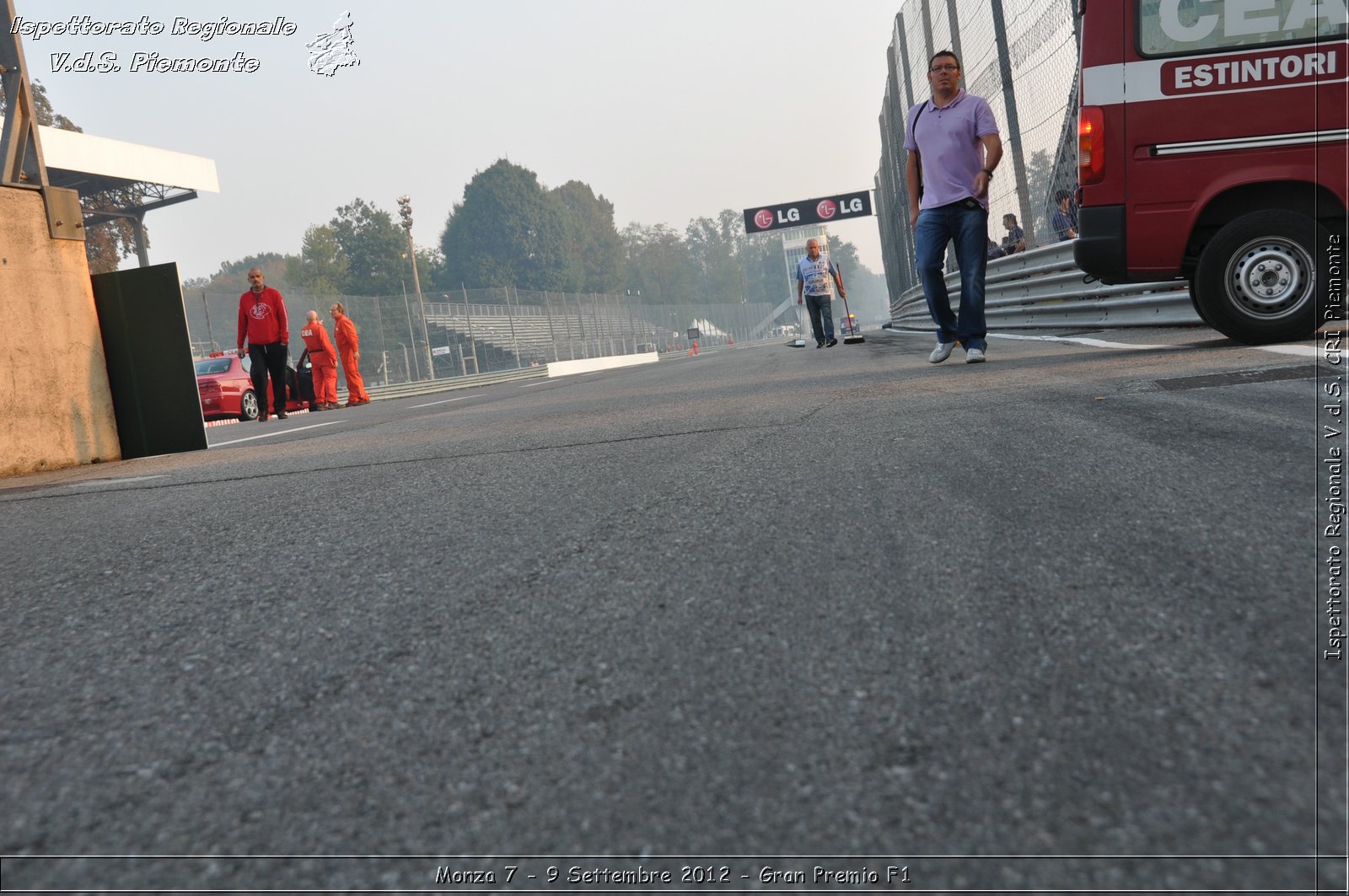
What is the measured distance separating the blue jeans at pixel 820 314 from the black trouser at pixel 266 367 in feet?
26.0

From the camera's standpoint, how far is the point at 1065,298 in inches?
385

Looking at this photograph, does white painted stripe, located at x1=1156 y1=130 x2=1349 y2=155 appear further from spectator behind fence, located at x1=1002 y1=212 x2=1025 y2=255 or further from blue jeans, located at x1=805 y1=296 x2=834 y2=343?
blue jeans, located at x1=805 y1=296 x2=834 y2=343

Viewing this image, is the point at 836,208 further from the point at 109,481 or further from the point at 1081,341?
the point at 109,481

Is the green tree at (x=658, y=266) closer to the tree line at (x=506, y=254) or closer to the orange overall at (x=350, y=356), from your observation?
the tree line at (x=506, y=254)

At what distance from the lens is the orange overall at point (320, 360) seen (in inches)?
668

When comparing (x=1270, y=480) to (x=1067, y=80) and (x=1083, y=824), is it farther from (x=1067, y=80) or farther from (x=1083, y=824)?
(x=1067, y=80)

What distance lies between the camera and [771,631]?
1614 mm

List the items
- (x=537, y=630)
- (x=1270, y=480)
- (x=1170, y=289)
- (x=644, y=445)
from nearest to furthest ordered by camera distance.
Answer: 1. (x=537, y=630)
2. (x=1270, y=480)
3. (x=644, y=445)
4. (x=1170, y=289)

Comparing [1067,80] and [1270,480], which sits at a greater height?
[1067,80]

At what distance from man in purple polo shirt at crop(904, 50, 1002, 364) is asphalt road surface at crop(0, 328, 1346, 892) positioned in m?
3.67

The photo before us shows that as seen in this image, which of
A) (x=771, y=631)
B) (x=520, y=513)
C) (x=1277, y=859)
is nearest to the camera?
(x=1277, y=859)

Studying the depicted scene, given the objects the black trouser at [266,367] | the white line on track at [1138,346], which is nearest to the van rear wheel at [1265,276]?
the white line on track at [1138,346]

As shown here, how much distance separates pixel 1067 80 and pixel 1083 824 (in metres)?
8.80

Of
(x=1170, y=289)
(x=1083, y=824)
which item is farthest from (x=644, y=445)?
(x=1170, y=289)
